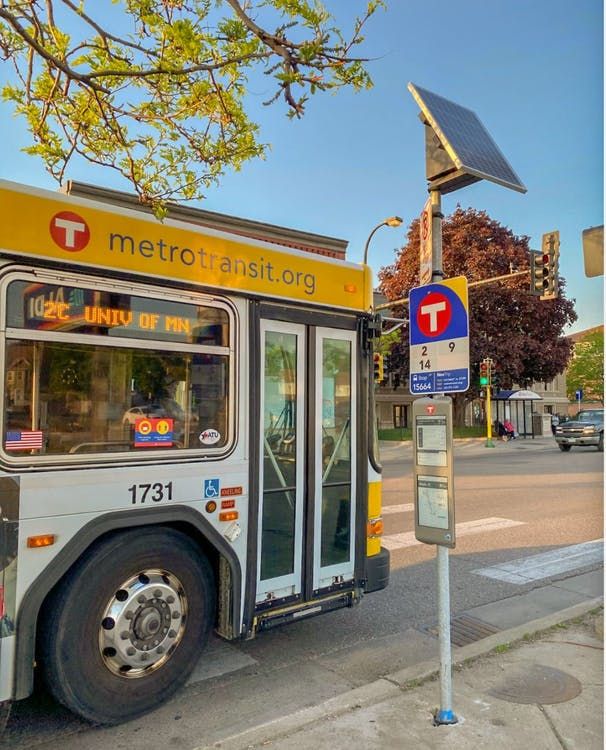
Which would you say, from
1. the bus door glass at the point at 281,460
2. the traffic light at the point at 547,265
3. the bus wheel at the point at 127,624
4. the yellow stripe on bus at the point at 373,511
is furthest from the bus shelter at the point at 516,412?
the bus wheel at the point at 127,624

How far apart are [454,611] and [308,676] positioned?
2.01 meters

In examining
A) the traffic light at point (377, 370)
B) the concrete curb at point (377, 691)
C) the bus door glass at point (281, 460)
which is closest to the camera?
the concrete curb at point (377, 691)

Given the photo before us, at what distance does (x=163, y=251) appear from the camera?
373cm

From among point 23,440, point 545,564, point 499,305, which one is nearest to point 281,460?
point 23,440

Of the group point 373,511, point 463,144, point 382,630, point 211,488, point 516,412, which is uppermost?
point 463,144

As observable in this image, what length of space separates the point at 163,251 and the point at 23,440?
1.42 m

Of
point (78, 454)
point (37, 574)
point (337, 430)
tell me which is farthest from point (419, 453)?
point (37, 574)

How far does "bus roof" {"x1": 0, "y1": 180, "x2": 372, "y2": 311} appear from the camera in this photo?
3207mm

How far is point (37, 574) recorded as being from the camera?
3111 millimetres

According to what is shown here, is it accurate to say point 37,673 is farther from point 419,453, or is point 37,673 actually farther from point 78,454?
point 419,453

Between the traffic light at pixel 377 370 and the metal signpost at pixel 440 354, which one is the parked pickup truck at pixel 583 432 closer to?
the traffic light at pixel 377 370

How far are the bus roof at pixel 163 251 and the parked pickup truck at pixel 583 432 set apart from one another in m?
24.1

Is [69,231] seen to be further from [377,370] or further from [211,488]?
[377,370]

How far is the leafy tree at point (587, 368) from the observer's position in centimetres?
6781
